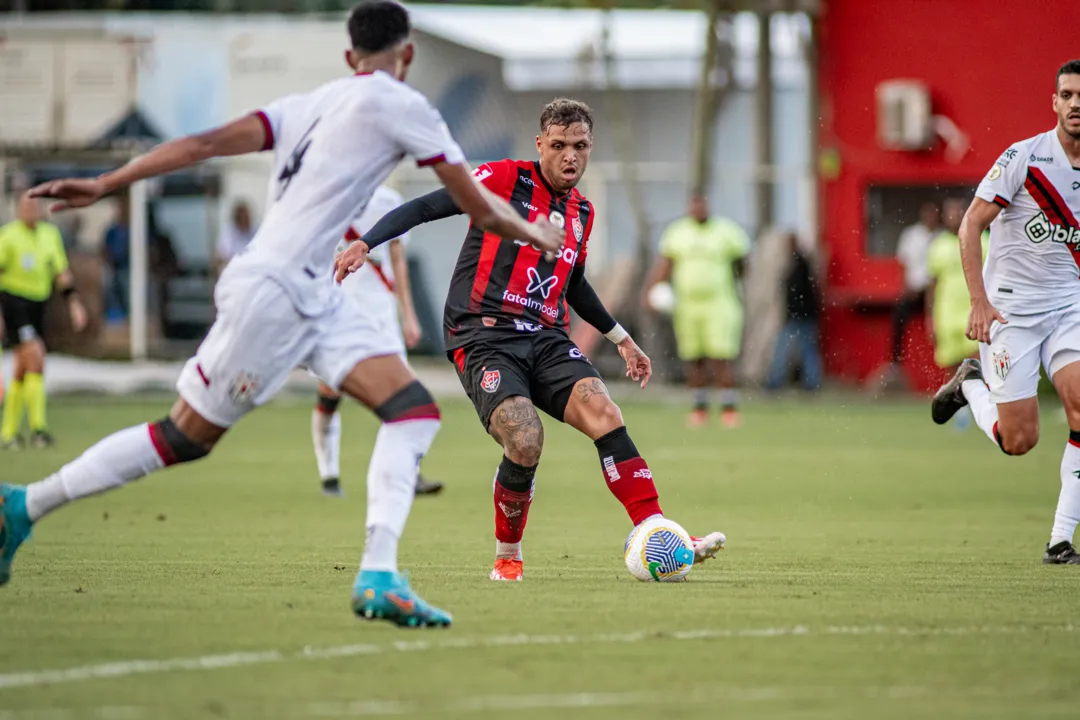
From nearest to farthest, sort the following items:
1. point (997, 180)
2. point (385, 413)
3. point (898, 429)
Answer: point (385, 413) < point (997, 180) < point (898, 429)

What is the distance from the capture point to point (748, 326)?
2867cm

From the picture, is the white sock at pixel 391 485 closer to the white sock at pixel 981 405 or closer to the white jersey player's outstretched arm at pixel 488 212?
the white jersey player's outstretched arm at pixel 488 212

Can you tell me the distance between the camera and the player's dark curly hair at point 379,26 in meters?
6.64

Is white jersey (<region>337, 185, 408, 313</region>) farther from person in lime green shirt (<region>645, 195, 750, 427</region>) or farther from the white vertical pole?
the white vertical pole

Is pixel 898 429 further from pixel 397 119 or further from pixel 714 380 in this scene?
pixel 397 119

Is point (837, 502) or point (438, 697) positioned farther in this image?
point (837, 502)

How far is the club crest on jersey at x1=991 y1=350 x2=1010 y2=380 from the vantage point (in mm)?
9312

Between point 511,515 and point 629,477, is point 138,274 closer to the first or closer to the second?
point 511,515

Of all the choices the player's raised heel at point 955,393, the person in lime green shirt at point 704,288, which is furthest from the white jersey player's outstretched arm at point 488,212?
the person in lime green shirt at point 704,288

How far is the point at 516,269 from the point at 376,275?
533 centimetres

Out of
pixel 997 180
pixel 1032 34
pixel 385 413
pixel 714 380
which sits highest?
pixel 1032 34

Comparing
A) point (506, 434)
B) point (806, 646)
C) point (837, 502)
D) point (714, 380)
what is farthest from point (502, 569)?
point (714, 380)

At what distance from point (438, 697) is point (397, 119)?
2.19 m

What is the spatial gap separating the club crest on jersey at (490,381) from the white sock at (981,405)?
2.78 meters
